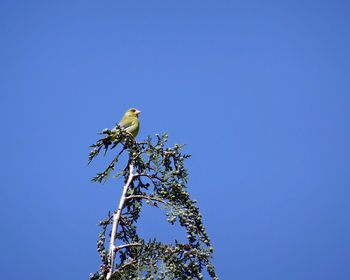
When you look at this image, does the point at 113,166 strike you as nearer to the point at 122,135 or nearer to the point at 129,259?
the point at 122,135

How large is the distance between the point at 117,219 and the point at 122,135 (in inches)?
66.6

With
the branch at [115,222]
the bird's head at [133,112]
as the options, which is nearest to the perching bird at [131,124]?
Answer: the bird's head at [133,112]

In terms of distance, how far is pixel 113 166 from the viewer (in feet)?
27.0

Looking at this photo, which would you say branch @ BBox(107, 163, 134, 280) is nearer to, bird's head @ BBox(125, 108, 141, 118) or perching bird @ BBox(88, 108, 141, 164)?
perching bird @ BBox(88, 108, 141, 164)

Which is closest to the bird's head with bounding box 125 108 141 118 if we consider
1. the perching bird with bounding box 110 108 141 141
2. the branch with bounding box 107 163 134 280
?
the perching bird with bounding box 110 108 141 141

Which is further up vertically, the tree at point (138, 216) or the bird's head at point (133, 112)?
the bird's head at point (133, 112)

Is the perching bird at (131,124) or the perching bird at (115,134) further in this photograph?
the perching bird at (131,124)

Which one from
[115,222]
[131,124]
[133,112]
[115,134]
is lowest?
[115,222]

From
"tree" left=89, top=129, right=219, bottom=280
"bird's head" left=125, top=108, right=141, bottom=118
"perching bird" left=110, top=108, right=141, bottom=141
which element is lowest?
"tree" left=89, top=129, right=219, bottom=280

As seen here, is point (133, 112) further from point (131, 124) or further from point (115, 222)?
point (115, 222)

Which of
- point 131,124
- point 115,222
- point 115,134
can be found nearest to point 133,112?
point 131,124

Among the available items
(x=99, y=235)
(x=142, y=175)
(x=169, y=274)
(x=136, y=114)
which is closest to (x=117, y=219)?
(x=99, y=235)

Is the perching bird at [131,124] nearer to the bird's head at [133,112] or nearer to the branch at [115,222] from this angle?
the bird's head at [133,112]

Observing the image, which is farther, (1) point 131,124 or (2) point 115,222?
(1) point 131,124
